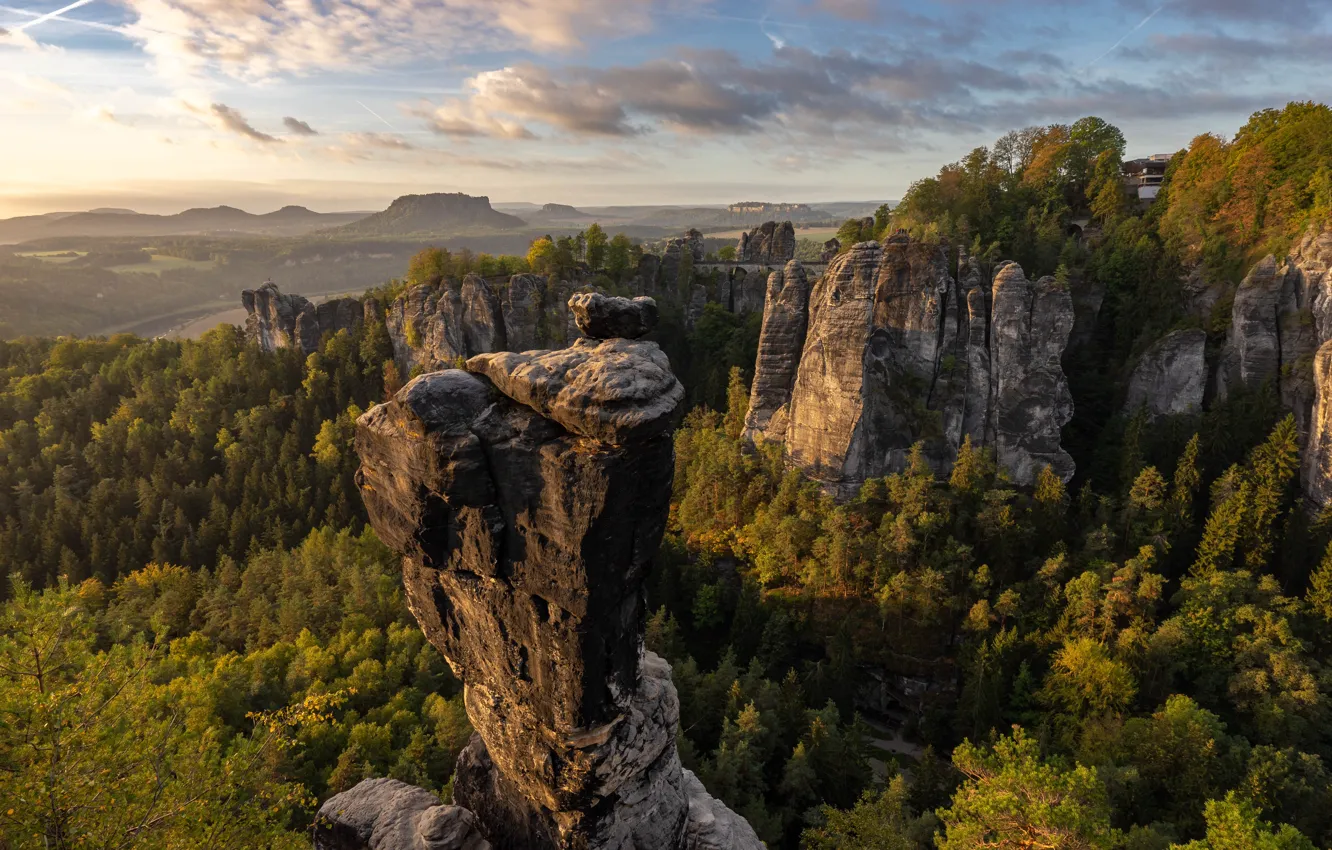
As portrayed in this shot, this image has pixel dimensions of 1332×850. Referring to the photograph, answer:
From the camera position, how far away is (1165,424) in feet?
148

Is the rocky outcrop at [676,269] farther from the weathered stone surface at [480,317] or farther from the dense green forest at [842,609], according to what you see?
the weathered stone surface at [480,317]

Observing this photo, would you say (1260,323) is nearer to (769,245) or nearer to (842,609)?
(842,609)

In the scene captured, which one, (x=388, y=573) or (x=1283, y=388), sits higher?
(x=1283, y=388)

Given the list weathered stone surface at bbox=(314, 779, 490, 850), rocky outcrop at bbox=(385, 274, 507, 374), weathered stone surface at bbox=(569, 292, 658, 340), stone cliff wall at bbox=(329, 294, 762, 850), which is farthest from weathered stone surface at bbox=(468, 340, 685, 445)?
rocky outcrop at bbox=(385, 274, 507, 374)

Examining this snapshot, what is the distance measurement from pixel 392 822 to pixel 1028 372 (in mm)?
45038

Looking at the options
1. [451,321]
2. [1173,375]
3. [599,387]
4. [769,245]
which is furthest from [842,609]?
[769,245]

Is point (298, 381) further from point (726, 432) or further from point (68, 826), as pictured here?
point (68, 826)

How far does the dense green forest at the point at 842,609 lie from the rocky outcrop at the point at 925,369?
3.15 meters

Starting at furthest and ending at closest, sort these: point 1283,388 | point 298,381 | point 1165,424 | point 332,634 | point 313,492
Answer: point 298,381 → point 313,492 → point 1165,424 → point 1283,388 → point 332,634

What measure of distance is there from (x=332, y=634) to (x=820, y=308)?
38809 millimetres

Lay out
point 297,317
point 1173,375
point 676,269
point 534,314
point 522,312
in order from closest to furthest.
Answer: point 1173,375, point 522,312, point 534,314, point 297,317, point 676,269

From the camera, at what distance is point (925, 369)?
148ft

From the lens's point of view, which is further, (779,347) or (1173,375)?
(779,347)

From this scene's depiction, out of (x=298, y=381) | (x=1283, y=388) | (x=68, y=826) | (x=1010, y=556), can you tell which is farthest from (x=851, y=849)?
(x=298, y=381)
